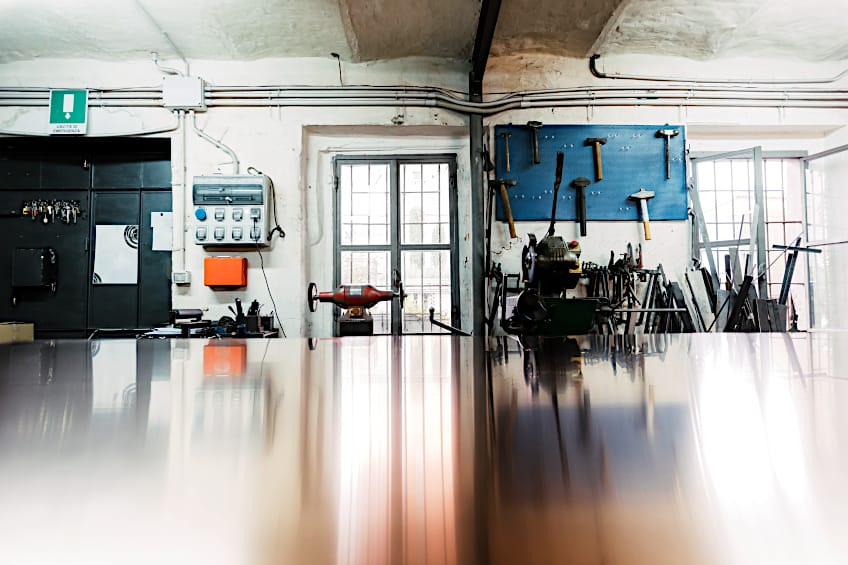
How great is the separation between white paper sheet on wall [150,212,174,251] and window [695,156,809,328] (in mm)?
5154

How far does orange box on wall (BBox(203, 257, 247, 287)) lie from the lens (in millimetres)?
3447

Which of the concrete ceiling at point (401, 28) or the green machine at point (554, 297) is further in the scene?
the concrete ceiling at point (401, 28)

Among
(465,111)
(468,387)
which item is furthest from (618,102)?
(468,387)

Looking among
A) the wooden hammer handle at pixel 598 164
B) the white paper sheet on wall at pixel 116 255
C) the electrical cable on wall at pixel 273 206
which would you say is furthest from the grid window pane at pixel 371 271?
the wooden hammer handle at pixel 598 164

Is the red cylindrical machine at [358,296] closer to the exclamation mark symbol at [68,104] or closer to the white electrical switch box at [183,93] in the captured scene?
the white electrical switch box at [183,93]

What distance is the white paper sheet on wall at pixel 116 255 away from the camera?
148 inches

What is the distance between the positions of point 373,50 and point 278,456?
4.00m

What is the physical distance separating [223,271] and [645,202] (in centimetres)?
370

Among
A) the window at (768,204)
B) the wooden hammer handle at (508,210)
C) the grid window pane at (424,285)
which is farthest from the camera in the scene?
the window at (768,204)

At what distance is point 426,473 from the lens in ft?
0.65

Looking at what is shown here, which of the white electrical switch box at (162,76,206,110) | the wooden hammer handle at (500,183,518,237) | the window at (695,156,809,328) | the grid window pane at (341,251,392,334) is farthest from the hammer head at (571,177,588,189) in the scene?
the white electrical switch box at (162,76,206,110)

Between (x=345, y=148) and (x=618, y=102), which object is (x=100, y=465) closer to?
(x=345, y=148)

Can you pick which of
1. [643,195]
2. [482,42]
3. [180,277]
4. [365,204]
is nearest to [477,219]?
[365,204]

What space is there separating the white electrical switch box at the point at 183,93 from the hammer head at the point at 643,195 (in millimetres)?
3886
